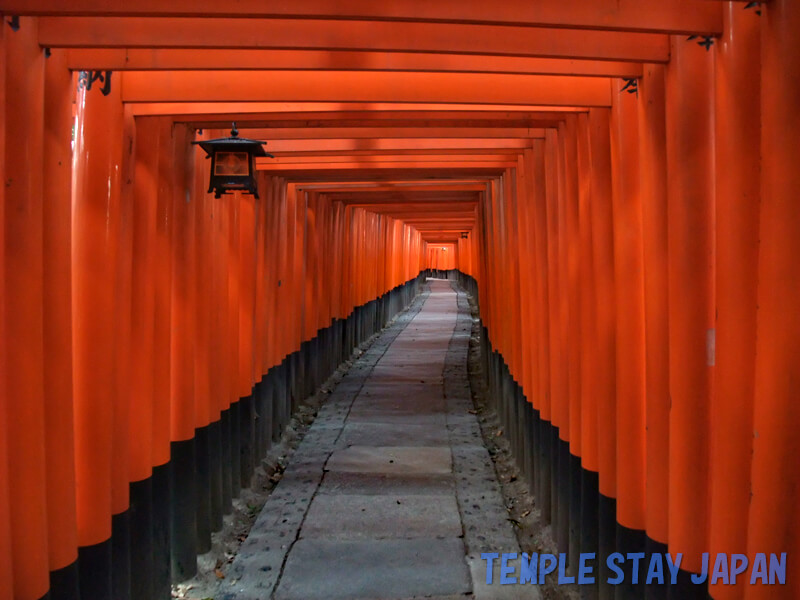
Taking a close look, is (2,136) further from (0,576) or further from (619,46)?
(619,46)

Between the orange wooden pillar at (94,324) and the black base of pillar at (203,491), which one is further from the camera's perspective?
the black base of pillar at (203,491)

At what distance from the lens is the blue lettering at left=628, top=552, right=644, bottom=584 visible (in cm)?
327

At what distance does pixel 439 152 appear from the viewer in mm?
5824

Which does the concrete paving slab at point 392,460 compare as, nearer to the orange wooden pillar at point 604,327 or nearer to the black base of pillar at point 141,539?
the black base of pillar at point 141,539

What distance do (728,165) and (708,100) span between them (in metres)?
0.41

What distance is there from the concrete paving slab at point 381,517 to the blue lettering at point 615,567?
6.48ft

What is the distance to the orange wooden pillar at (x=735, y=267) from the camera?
7.36ft

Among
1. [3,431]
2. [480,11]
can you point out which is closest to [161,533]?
[3,431]

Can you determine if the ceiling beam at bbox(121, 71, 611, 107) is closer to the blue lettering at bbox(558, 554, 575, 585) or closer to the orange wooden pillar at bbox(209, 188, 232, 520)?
the orange wooden pillar at bbox(209, 188, 232, 520)

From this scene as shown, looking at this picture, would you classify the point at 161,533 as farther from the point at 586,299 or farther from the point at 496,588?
the point at 586,299

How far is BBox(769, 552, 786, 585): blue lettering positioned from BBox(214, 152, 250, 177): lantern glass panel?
3.48 meters

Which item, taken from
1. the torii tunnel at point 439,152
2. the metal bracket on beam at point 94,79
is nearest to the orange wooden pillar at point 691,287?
the torii tunnel at point 439,152

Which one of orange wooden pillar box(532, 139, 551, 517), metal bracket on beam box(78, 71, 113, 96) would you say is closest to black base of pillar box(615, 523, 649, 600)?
orange wooden pillar box(532, 139, 551, 517)

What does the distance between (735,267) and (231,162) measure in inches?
121
